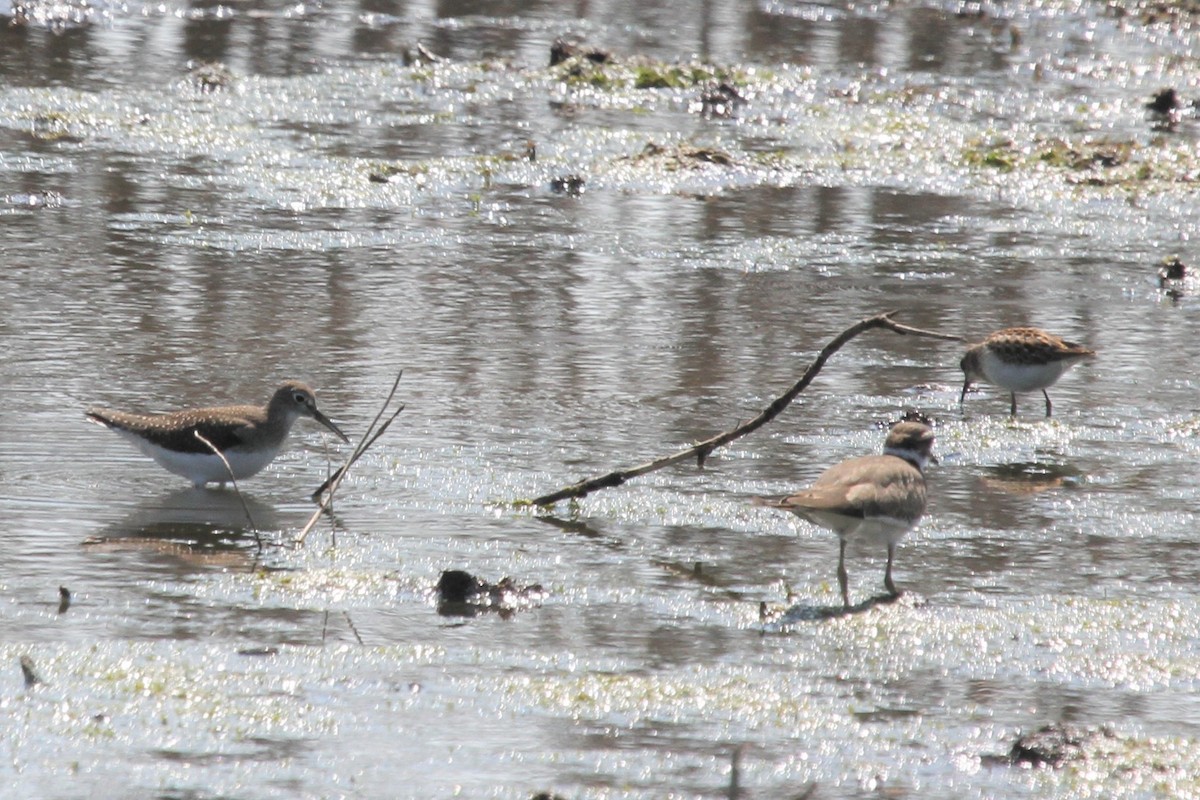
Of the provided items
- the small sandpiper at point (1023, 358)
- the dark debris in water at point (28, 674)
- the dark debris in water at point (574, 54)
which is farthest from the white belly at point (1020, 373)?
the dark debris in water at point (574, 54)

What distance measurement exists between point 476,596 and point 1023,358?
4.48 m

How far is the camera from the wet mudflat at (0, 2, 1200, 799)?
20.6ft

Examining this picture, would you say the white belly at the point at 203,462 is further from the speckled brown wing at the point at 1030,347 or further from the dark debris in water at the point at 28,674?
the speckled brown wing at the point at 1030,347

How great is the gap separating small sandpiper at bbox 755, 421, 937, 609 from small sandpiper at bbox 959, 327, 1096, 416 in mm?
2780

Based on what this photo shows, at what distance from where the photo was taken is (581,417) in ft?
33.8

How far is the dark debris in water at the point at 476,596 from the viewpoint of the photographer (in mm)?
7359

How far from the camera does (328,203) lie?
15453mm

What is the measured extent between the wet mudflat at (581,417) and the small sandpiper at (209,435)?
18cm

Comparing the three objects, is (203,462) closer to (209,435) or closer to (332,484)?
(209,435)

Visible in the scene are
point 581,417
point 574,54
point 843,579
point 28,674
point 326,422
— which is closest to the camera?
point 28,674

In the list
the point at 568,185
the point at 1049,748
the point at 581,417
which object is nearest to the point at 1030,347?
the point at 581,417

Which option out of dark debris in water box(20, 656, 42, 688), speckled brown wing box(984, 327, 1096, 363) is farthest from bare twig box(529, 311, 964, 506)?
dark debris in water box(20, 656, 42, 688)

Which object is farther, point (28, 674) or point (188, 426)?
point (188, 426)

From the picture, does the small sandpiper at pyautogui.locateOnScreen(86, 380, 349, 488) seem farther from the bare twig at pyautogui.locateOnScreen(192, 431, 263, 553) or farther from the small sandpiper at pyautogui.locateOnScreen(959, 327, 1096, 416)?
the small sandpiper at pyautogui.locateOnScreen(959, 327, 1096, 416)
